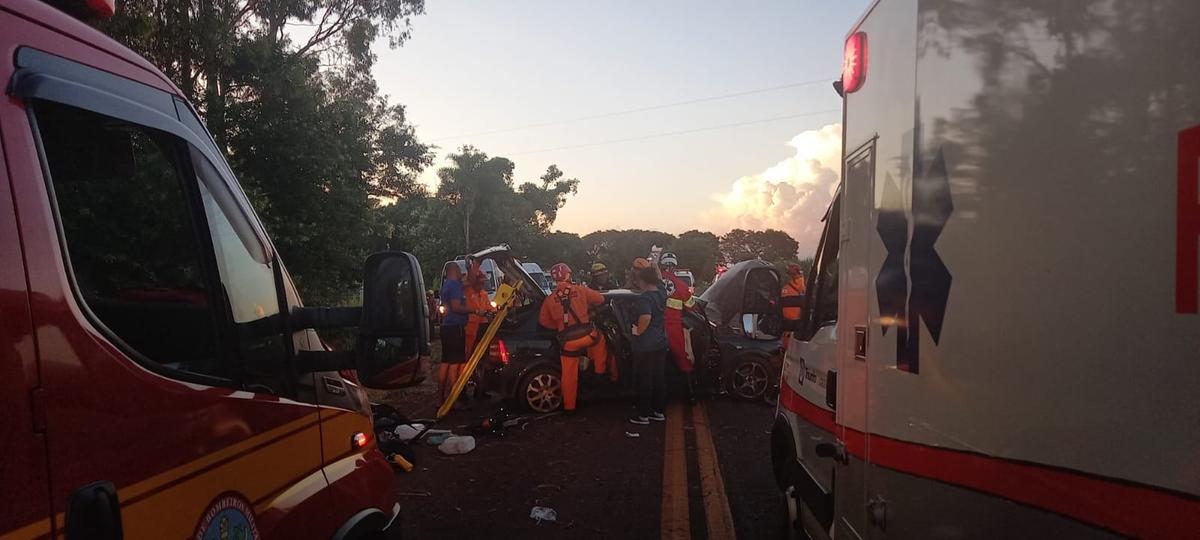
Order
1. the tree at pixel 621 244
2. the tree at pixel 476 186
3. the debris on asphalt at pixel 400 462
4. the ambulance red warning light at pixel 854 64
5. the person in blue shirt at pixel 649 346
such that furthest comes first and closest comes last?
the tree at pixel 621 244 < the tree at pixel 476 186 < the person in blue shirt at pixel 649 346 < the debris on asphalt at pixel 400 462 < the ambulance red warning light at pixel 854 64

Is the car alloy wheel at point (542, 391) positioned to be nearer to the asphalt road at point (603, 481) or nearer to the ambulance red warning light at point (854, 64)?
the asphalt road at point (603, 481)

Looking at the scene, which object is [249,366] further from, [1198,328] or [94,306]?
[1198,328]

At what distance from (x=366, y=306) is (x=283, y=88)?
481 inches

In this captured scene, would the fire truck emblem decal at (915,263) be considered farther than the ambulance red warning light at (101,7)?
Yes

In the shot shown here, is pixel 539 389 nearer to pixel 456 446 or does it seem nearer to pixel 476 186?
pixel 456 446

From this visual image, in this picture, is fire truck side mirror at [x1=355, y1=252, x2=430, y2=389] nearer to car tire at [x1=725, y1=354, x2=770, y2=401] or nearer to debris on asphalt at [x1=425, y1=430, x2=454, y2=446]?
debris on asphalt at [x1=425, y1=430, x2=454, y2=446]

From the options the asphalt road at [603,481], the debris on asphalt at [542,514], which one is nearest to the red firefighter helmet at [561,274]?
the asphalt road at [603,481]

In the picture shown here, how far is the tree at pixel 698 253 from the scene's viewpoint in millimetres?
63938

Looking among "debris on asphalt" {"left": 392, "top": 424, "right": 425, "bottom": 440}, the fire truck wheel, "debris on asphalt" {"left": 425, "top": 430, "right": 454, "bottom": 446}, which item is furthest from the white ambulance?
"debris on asphalt" {"left": 425, "top": 430, "right": 454, "bottom": 446}

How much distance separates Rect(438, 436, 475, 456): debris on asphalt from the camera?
6.70 metres

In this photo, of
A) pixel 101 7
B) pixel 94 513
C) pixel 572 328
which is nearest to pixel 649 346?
pixel 572 328

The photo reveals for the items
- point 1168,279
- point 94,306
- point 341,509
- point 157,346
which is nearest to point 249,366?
point 157,346

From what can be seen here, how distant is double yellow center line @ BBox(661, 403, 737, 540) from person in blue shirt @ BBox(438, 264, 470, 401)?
2.75 meters

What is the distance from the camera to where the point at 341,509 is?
2418 millimetres
